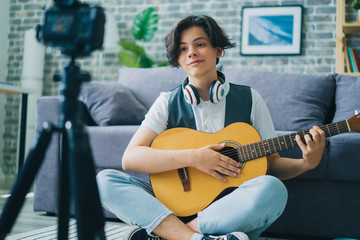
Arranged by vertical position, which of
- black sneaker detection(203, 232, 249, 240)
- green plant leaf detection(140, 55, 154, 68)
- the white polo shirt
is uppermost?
green plant leaf detection(140, 55, 154, 68)

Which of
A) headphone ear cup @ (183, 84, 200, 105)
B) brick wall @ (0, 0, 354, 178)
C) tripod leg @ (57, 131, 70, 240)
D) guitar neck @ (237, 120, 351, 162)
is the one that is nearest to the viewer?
tripod leg @ (57, 131, 70, 240)

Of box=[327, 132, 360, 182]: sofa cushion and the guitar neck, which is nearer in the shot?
the guitar neck

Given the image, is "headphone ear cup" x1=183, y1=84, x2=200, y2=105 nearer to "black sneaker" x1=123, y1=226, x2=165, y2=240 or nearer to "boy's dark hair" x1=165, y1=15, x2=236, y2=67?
"boy's dark hair" x1=165, y1=15, x2=236, y2=67

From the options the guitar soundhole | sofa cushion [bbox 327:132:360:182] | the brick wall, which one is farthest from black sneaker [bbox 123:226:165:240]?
the brick wall

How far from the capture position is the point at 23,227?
185 cm

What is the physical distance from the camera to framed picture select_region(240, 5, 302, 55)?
3.58 m

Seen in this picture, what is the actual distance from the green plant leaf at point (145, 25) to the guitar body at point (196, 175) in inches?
93.7

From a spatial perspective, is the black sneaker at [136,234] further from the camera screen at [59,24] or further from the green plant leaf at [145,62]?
the green plant leaf at [145,62]

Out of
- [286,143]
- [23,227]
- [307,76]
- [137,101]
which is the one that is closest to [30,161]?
[286,143]

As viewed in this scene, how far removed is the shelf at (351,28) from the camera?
3213 mm

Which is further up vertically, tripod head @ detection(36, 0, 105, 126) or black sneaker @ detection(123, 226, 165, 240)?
tripod head @ detection(36, 0, 105, 126)

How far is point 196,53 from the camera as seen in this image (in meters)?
1.59

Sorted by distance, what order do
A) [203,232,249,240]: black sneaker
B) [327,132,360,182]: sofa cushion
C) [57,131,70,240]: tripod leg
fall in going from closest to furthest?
[57,131,70,240]: tripod leg < [203,232,249,240]: black sneaker < [327,132,360,182]: sofa cushion

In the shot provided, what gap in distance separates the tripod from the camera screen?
0.18 ft
